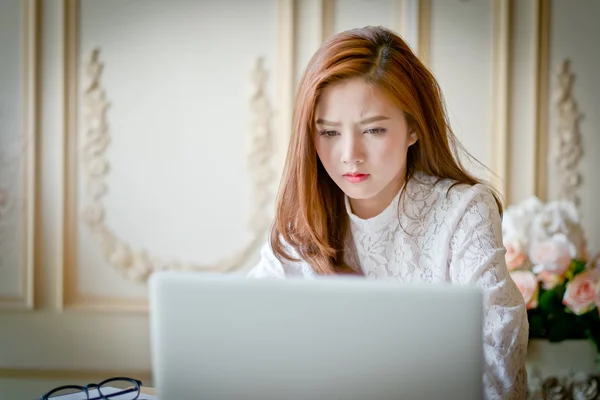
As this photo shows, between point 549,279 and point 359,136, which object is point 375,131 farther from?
point 549,279

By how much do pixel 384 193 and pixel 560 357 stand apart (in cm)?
57

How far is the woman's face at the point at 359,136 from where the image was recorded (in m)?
1.44

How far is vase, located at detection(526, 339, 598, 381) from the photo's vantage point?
64.9 inches

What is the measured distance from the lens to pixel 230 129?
279 cm

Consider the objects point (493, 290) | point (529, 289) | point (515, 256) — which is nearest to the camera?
point (493, 290)

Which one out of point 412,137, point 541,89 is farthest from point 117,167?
point 541,89

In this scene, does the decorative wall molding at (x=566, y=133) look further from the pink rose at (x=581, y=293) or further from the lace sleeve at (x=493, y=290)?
the lace sleeve at (x=493, y=290)

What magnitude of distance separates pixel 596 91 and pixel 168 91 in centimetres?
169

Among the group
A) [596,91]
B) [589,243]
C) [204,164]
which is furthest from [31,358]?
[596,91]

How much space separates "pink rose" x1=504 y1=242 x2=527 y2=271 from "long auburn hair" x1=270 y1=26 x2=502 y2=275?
0.41 m

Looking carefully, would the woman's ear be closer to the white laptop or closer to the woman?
Answer: the woman

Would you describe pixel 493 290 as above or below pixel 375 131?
below

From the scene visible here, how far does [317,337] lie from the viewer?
777 millimetres

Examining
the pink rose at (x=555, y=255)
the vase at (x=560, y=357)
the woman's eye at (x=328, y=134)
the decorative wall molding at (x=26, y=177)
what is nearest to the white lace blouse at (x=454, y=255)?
the woman's eye at (x=328, y=134)
